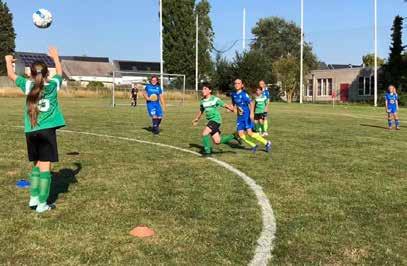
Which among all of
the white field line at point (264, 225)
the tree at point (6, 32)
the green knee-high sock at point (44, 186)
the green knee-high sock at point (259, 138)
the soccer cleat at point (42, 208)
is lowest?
the white field line at point (264, 225)

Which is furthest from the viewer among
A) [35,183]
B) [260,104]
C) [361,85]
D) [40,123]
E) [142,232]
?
[361,85]

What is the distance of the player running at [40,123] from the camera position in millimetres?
6309

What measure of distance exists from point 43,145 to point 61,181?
6.56ft

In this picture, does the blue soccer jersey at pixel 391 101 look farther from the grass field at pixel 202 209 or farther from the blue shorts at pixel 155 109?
the blue shorts at pixel 155 109

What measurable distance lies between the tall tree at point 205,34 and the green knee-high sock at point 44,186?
83.9m

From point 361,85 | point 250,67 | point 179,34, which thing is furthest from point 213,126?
point 179,34

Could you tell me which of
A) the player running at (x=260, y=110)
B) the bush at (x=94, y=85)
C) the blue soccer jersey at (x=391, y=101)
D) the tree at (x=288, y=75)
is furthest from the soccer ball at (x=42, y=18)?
the tree at (x=288, y=75)

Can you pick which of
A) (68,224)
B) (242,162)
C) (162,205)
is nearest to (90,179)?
(162,205)

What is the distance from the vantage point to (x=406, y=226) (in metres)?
6.14

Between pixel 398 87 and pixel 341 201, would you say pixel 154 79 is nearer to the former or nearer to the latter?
pixel 341 201

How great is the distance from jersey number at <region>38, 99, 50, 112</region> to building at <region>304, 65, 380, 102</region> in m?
62.6

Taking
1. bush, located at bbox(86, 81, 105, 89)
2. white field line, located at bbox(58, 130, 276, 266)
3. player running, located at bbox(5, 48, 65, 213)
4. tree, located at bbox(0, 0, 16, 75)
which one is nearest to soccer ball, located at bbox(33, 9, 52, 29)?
player running, located at bbox(5, 48, 65, 213)

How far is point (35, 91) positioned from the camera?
20.5 ft

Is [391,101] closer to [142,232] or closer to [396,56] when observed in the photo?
[142,232]
